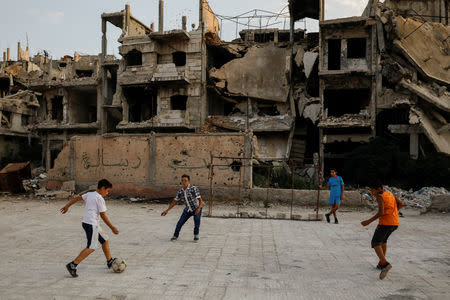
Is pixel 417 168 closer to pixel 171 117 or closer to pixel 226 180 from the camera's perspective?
pixel 226 180

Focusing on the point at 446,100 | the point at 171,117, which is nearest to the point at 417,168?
the point at 446,100

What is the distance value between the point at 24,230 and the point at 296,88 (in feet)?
71.2

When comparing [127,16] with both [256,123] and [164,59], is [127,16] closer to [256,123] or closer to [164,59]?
[164,59]

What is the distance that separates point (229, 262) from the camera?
17.6ft

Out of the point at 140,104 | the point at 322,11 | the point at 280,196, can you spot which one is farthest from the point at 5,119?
the point at 280,196

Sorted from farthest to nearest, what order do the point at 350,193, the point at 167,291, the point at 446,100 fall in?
1. the point at 446,100
2. the point at 350,193
3. the point at 167,291

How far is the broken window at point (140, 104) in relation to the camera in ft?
94.8

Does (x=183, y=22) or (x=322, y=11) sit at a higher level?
(x=183, y=22)

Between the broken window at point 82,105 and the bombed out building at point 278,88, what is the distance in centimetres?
10

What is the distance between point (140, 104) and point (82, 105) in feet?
23.8

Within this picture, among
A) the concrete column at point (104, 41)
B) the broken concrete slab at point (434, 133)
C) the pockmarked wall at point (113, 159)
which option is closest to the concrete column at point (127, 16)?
the concrete column at point (104, 41)

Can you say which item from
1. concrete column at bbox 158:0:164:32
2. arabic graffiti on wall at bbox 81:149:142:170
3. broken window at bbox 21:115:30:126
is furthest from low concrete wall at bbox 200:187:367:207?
broken window at bbox 21:115:30:126

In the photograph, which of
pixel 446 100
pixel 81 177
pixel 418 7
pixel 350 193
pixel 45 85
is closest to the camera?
pixel 350 193

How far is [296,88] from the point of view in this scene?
26172 millimetres
